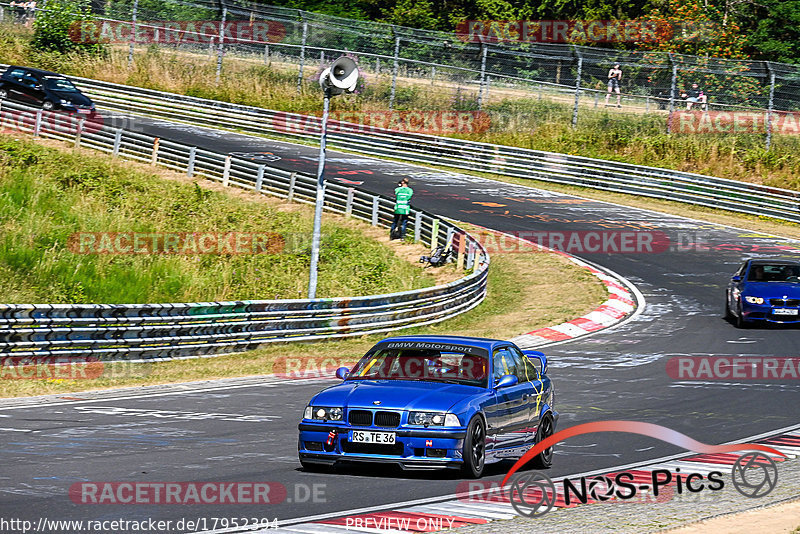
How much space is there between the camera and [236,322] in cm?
1919

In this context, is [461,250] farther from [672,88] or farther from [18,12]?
[18,12]

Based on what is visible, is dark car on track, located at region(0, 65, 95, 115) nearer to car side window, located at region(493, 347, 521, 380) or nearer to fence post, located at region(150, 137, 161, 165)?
fence post, located at region(150, 137, 161, 165)

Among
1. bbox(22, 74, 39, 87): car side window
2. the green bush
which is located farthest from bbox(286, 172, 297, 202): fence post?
the green bush

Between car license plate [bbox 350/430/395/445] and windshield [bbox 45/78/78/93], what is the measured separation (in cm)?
3341

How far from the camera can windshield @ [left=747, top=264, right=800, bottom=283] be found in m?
22.5

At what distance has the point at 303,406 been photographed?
13758 millimetres

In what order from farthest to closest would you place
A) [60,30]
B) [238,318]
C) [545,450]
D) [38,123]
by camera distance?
[60,30], [38,123], [238,318], [545,450]

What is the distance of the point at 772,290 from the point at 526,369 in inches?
509

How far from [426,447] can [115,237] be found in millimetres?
19565

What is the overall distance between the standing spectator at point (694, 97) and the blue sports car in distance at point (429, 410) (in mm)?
30892

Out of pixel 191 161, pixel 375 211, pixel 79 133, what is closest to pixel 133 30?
pixel 79 133

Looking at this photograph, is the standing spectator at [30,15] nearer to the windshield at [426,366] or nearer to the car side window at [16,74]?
the car side window at [16,74]

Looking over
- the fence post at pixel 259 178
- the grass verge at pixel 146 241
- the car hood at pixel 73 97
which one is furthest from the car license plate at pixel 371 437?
the car hood at pixel 73 97

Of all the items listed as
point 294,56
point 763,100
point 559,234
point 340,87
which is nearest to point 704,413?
point 340,87
